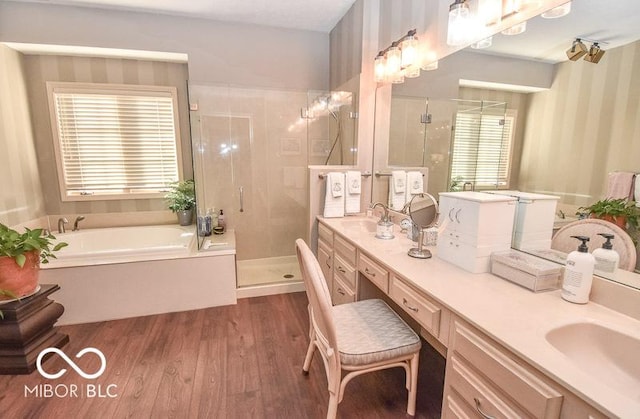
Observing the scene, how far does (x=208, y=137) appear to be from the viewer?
3080mm

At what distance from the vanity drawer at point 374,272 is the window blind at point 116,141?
263 cm

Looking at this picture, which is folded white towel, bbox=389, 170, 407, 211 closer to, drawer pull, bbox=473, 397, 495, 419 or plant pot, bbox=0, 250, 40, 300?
drawer pull, bbox=473, 397, 495, 419

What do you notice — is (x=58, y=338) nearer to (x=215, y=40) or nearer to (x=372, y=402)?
(x=372, y=402)

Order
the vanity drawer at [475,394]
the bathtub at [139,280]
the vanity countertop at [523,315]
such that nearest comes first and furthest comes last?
the vanity countertop at [523,315], the vanity drawer at [475,394], the bathtub at [139,280]

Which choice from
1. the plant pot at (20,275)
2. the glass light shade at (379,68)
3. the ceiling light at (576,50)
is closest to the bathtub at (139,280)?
the plant pot at (20,275)

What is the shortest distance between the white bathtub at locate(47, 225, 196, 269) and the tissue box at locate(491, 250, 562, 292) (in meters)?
2.29

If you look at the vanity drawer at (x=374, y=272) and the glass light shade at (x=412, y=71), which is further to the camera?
the glass light shade at (x=412, y=71)

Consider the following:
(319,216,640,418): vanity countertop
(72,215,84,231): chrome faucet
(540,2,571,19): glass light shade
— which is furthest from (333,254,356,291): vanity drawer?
(72,215,84,231): chrome faucet

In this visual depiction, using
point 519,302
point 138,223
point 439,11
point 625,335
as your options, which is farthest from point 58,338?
point 439,11

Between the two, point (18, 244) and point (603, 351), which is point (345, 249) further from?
point (18, 244)

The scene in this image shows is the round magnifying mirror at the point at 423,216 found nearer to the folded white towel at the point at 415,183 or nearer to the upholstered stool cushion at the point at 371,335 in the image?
the upholstered stool cushion at the point at 371,335

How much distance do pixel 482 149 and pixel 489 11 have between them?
665 mm

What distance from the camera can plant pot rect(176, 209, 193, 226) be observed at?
132 inches

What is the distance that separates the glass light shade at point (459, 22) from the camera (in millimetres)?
1568
